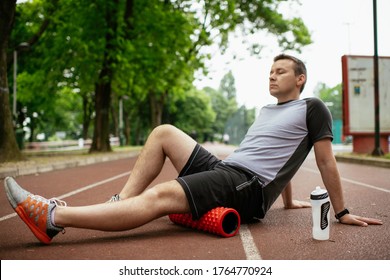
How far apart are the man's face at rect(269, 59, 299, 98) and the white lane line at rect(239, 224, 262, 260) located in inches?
48.9

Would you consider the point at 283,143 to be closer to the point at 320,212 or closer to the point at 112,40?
the point at 320,212

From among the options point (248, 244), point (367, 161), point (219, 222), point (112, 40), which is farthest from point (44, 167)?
point (367, 161)

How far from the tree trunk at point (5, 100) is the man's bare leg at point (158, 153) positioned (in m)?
8.91

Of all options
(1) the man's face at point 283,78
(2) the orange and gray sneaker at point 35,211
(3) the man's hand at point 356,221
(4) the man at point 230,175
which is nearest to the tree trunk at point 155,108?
(4) the man at point 230,175

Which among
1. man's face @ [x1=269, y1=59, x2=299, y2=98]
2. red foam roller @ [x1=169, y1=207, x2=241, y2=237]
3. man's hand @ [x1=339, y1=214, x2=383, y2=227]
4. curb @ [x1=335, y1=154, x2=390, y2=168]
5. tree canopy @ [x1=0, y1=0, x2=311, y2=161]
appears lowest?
curb @ [x1=335, y1=154, x2=390, y2=168]

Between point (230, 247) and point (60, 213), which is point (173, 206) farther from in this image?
point (60, 213)

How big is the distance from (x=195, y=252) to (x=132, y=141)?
2105 inches

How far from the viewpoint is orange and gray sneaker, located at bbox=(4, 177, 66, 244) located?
3.12 meters

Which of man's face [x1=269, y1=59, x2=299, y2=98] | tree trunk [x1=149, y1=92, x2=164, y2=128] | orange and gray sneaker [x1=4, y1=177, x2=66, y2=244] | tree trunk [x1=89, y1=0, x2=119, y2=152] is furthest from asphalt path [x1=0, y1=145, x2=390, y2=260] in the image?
tree trunk [x1=149, y1=92, x2=164, y2=128]

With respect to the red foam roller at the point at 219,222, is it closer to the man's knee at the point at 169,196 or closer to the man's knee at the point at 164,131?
the man's knee at the point at 169,196

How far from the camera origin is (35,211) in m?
3.12

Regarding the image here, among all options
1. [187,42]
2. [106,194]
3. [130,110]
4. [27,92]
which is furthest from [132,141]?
[106,194]

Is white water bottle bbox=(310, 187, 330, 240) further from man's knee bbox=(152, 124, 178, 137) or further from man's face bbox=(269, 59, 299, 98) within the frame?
man's knee bbox=(152, 124, 178, 137)

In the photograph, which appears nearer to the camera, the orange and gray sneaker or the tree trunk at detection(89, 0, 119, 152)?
the orange and gray sneaker
